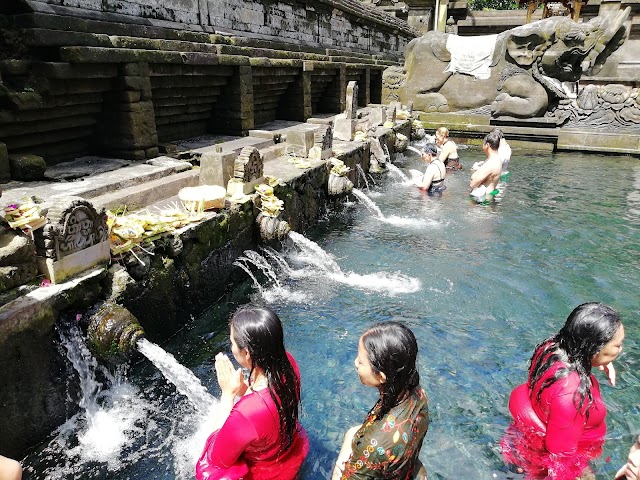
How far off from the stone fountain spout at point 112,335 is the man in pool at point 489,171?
6910mm

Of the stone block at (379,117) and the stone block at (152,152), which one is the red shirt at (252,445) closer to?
the stone block at (152,152)

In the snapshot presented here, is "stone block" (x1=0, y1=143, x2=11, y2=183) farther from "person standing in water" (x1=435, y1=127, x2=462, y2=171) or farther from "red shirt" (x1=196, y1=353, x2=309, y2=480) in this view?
"person standing in water" (x1=435, y1=127, x2=462, y2=171)

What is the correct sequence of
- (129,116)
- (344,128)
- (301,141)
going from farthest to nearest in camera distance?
(344,128) → (301,141) → (129,116)

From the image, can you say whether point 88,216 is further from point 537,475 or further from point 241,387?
point 537,475

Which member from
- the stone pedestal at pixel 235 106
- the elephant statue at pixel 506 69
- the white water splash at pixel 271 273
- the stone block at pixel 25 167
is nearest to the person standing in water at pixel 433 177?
the stone pedestal at pixel 235 106

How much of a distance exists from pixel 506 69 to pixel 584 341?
16.4 m

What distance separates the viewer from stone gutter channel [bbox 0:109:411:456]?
3.21 m

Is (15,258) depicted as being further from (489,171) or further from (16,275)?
(489,171)

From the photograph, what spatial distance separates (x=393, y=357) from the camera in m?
2.04

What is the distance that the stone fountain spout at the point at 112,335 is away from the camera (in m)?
3.56

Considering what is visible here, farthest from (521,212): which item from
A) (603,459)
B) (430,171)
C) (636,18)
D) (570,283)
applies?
(636,18)

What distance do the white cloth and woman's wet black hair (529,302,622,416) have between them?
16338 millimetres

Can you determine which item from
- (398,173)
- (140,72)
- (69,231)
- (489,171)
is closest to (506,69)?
(398,173)

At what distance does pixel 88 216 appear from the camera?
12.0 feet
